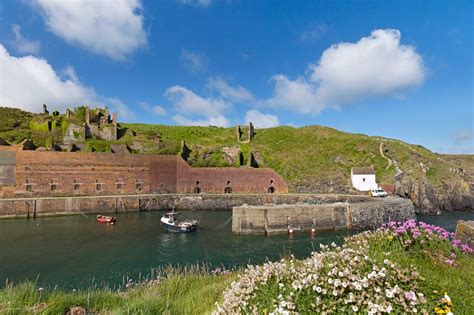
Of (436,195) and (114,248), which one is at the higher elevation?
(436,195)

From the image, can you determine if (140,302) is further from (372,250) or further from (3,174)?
(3,174)

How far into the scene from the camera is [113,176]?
41.3m

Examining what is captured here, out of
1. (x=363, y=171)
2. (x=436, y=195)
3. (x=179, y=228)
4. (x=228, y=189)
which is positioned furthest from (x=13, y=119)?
(x=436, y=195)

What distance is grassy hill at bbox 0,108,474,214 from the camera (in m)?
44.4

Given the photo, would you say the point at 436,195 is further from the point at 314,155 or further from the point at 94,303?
the point at 94,303

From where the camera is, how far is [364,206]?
1167 inches

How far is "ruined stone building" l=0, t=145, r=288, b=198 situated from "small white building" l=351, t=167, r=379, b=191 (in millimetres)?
10941

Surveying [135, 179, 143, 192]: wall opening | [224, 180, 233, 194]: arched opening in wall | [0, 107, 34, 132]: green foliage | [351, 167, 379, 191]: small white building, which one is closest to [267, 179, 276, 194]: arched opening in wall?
[224, 180, 233, 194]: arched opening in wall

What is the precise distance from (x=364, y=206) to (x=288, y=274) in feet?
92.9

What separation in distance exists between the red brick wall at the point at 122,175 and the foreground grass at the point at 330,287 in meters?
37.3

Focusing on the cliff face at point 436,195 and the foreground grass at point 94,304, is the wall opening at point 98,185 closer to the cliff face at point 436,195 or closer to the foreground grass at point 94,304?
the foreground grass at point 94,304

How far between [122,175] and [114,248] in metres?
21.6

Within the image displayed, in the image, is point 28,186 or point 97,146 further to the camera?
point 97,146

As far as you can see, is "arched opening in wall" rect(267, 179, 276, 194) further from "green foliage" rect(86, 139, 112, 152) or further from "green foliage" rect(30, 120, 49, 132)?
"green foliage" rect(30, 120, 49, 132)
